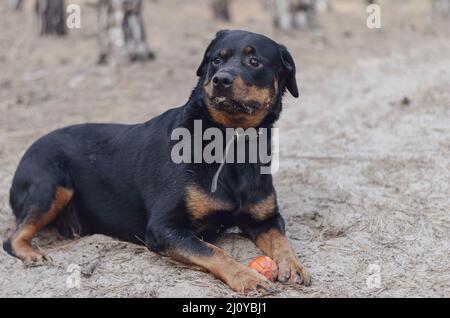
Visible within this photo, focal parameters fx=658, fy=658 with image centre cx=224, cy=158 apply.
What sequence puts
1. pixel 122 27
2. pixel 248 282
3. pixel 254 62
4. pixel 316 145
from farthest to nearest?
pixel 122 27, pixel 316 145, pixel 254 62, pixel 248 282

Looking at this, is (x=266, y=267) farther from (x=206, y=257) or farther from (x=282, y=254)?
(x=206, y=257)

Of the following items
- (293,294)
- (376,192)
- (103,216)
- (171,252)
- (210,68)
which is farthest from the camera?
(376,192)

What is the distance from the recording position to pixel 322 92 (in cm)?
999

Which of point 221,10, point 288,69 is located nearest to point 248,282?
point 288,69

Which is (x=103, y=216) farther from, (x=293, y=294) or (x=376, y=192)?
(x=376, y=192)

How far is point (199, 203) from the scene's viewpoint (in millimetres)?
4320

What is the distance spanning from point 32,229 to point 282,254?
1.84 m

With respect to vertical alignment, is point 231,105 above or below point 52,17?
below

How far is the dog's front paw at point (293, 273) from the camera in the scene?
4082 mm

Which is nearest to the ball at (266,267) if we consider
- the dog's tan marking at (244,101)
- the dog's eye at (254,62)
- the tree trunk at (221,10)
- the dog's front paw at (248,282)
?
the dog's front paw at (248,282)

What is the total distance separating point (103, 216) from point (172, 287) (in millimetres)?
1229

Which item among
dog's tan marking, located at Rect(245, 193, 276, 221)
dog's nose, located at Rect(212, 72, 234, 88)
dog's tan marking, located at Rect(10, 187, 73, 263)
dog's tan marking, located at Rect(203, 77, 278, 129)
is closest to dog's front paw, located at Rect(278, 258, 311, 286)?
dog's tan marking, located at Rect(245, 193, 276, 221)

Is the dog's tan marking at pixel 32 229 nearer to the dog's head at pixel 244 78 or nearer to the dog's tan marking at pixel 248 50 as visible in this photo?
the dog's head at pixel 244 78

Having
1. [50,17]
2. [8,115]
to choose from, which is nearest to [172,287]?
[8,115]
